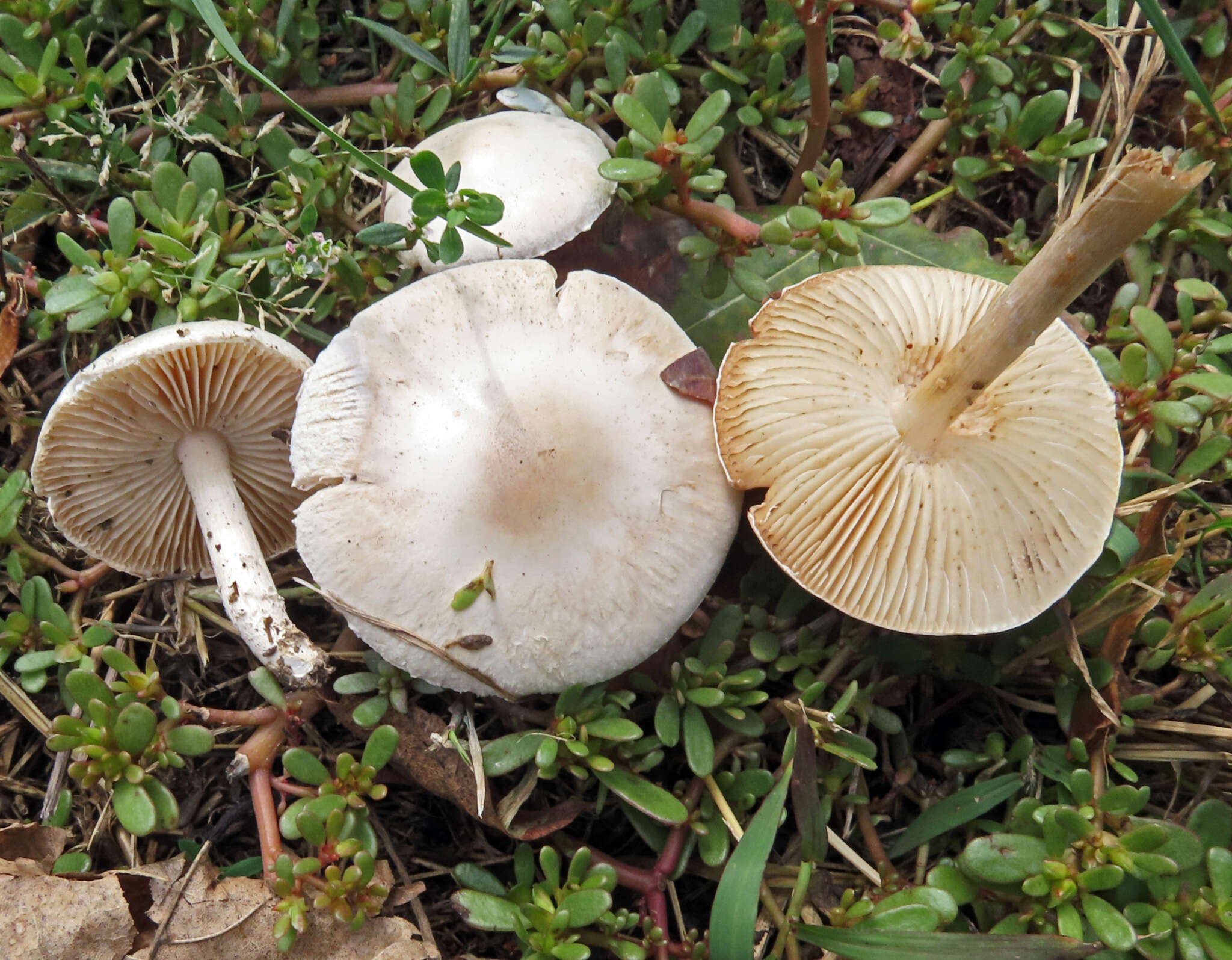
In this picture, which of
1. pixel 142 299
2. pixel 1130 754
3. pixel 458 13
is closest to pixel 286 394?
pixel 142 299

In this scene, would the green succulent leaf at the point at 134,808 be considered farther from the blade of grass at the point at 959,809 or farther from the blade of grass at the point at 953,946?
the blade of grass at the point at 959,809

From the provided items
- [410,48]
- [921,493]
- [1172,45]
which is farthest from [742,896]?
[410,48]

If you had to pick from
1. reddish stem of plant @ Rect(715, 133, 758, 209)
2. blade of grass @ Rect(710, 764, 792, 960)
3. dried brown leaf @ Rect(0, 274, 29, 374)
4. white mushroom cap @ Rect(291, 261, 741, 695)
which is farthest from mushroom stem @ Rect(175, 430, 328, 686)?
reddish stem of plant @ Rect(715, 133, 758, 209)

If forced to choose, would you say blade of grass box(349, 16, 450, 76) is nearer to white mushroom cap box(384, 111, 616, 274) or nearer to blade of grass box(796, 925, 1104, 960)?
white mushroom cap box(384, 111, 616, 274)

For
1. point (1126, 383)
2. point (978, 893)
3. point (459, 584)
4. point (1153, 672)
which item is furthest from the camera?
point (1153, 672)

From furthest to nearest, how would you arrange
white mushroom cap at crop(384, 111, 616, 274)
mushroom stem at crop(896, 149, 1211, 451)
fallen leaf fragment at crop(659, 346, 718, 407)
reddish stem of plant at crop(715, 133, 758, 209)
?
reddish stem of plant at crop(715, 133, 758, 209) → white mushroom cap at crop(384, 111, 616, 274) → fallen leaf fragment at crop(659, 346, 718, 407) → mushroom stem at crop(896, 149, 1211, 451)

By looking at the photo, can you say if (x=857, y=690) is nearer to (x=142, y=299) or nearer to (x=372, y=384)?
(x=372, y=384)

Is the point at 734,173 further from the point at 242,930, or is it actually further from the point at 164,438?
the point at 242,930
